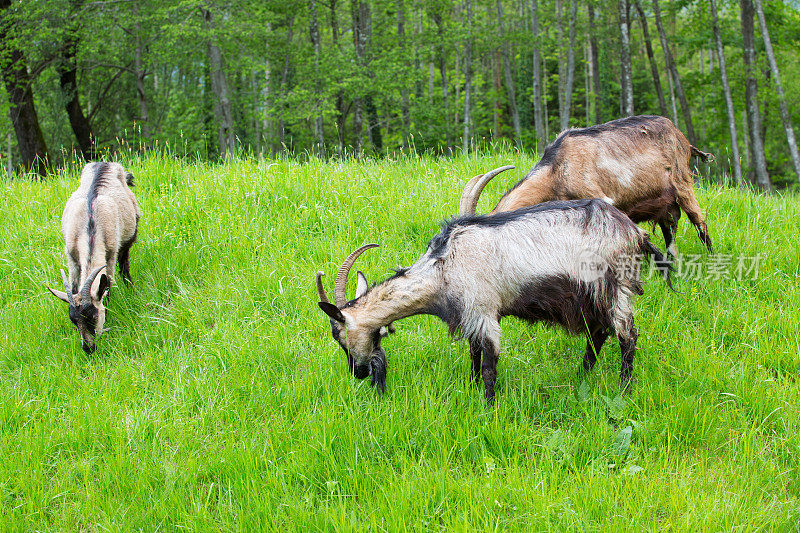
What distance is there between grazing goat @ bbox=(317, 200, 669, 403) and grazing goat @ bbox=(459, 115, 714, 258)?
4.40 ft

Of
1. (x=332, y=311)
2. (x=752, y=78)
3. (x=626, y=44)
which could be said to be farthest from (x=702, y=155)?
(x=752, y=78)

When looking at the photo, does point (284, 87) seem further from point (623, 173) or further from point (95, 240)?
point (623, 173)

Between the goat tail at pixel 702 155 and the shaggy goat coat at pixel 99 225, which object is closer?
the shaggy goat coat at pixel 99 225

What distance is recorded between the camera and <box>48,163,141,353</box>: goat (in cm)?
544

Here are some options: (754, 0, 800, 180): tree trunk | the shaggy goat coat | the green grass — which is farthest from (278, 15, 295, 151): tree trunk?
(754, 0, 800, 180): tree trunk

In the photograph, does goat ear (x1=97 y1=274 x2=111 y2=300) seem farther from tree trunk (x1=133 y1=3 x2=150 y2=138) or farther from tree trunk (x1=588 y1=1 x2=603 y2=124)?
tree trunk (x1=588 y1=1 x2=603 y2=124)

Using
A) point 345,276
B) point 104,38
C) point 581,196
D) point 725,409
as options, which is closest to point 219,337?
point 345,276

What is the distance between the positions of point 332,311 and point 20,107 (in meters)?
15.0

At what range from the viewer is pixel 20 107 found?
49.6ft

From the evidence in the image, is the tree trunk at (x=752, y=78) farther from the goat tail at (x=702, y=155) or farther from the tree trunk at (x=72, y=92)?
the tree trunk at (x=72, y=92)

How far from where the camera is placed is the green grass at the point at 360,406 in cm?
326

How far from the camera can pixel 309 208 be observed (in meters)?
7.10

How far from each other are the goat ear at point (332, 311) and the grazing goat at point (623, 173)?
1935 millimetres

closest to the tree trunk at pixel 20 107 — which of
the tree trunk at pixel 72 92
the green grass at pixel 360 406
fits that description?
the tree trunk at pixel 72 92
